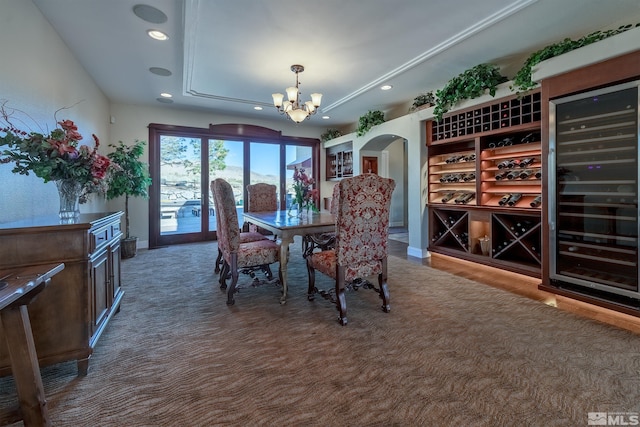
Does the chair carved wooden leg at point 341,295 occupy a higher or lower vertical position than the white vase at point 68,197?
lower

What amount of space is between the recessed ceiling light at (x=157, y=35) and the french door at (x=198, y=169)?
2878mm

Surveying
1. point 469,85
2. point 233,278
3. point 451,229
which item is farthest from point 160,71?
point 451,229

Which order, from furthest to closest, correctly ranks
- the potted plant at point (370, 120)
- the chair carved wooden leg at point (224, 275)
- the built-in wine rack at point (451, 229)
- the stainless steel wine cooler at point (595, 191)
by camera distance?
1. the potted plant at point (370, 120)
2. the built-in wine rack at point (451, 229)
3. the chair carved wooden leg at point (224, 275)
4. the stainless steel wine cooler at point (595, 191)

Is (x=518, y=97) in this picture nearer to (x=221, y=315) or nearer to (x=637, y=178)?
(x=637, y=178)

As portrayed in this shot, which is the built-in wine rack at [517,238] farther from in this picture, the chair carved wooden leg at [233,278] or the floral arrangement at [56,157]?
the floral arrangement at [56,157]

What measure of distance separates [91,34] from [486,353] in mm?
4627

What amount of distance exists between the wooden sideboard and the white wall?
81 cm

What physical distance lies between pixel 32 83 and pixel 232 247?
2181mm

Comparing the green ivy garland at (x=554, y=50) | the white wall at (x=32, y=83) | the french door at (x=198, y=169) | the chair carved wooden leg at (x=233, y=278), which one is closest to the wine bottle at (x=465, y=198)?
the green ivy garland at (x=554, y=50)

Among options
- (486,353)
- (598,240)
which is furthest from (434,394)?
(598,240)

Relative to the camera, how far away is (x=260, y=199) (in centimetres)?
463

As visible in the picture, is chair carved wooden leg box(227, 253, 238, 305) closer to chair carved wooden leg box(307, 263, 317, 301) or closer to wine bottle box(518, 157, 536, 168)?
chair carved wooden leg box(307, 263, 317, 301)

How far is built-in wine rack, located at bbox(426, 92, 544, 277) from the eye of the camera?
3525 millimetres

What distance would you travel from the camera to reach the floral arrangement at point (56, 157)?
68.8 inches
